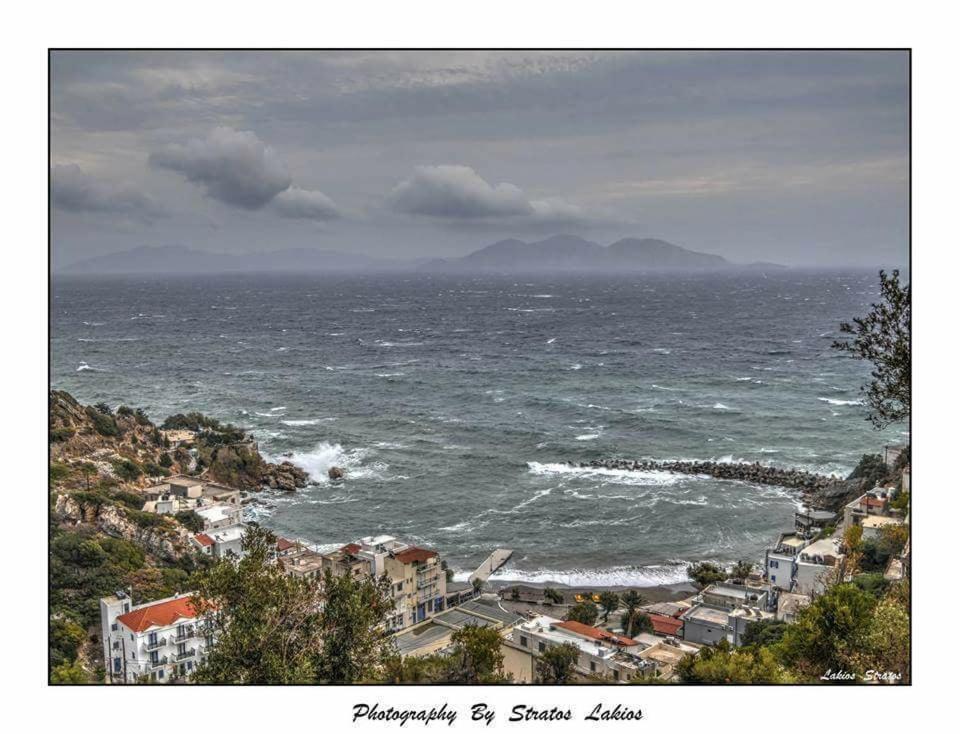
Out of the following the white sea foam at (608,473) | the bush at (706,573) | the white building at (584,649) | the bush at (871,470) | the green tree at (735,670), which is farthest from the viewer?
the white sea foam at (608,473)

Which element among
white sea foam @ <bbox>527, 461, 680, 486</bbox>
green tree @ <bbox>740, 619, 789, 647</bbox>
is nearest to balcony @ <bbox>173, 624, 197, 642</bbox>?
green tree @ <bbox>740, 619, 789, 647</bbox>

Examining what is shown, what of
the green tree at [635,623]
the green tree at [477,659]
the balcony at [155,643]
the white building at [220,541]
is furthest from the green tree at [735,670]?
the white building at [220,541]

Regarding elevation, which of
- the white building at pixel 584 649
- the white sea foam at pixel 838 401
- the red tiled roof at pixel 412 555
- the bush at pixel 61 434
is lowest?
the white building at pixel 584 649

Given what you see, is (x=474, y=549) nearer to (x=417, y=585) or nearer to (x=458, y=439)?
(x=417, y=585)

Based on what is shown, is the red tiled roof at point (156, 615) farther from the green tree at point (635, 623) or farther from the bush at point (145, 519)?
the green tree at point (635, 623)

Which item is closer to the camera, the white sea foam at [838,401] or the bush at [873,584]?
the bush at [873,584]

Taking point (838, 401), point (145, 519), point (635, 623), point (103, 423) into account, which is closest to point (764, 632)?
point (635, 623)
